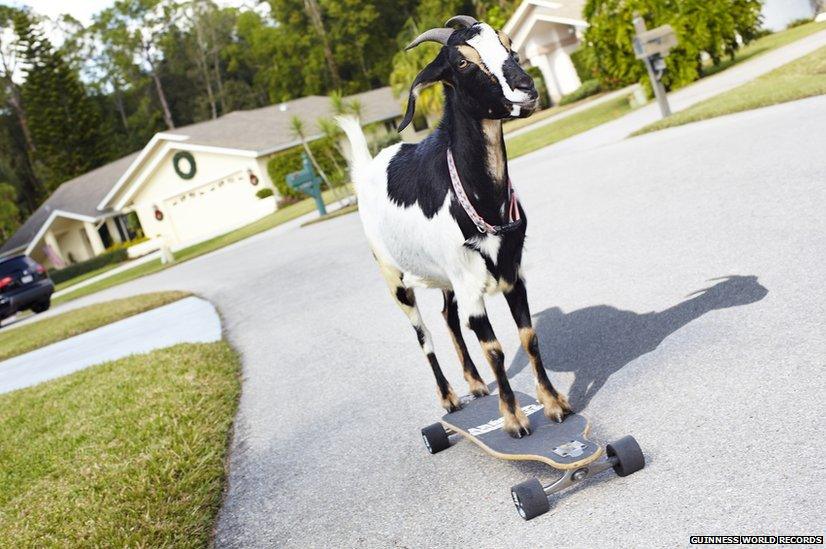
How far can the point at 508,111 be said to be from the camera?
4445mm

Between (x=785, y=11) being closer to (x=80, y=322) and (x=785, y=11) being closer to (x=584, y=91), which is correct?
(x=584, y=91)

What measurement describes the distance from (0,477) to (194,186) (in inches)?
1718

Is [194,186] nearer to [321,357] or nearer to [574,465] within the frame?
[321,357]

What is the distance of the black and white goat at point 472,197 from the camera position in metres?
4.52

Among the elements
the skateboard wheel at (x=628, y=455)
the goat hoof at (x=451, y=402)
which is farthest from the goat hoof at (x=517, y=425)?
the goat hoof at (x=451, y=402)

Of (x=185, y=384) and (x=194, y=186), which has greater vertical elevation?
(x=194, y=186)

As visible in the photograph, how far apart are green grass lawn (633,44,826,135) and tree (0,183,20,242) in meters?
54.9

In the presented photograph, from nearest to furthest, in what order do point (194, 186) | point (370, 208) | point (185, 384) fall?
1. point (370, 208)
2. point (185, 384)
3. point (194, 186)

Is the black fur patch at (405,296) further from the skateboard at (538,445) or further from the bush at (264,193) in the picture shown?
the bush at (264,193)

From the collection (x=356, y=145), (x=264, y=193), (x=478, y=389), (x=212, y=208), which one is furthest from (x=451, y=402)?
(x=212, y=208)

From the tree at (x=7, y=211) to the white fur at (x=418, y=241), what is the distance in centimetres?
6217

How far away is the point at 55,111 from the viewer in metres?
68.4

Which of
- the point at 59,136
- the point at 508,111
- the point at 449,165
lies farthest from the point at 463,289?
the point at 59,136

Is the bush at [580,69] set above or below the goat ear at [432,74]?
above
